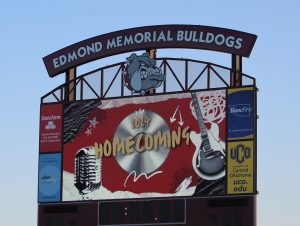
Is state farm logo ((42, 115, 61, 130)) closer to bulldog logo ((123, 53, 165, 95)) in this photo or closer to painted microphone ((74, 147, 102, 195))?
painted microphone ((74, 147, 102, 195))

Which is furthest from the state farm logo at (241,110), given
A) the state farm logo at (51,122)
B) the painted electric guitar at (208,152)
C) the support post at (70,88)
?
the state farm logo at (51,122)

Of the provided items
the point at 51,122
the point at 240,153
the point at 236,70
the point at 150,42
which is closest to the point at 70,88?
the point at 51,122

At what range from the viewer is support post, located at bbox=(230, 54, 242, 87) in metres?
60.8

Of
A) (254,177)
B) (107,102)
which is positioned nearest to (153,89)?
(107,102)

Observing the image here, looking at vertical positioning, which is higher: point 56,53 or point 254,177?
point 56,53

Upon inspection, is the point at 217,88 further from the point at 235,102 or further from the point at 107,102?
the point at 107,102

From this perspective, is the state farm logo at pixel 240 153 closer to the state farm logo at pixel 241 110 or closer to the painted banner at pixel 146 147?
the painted banner at pixel 146 147

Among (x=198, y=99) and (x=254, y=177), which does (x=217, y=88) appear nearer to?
(x=198, y=99)

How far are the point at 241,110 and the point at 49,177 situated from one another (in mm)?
10805

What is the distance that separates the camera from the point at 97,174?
6328 cm

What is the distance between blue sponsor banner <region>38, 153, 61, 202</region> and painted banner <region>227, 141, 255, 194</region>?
30.7 feet

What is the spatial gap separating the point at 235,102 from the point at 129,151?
20.0 feet

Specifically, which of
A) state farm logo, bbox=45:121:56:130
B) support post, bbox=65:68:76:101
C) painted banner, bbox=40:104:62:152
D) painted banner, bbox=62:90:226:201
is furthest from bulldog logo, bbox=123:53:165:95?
state farm logo, bbox=45:121:56:130

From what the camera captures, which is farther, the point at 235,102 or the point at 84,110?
the point at 84,110
